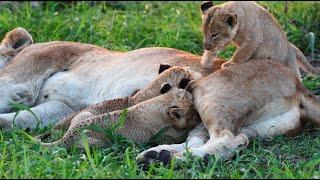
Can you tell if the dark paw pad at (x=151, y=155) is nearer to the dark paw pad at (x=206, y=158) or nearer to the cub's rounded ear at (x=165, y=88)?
the dark paw pad at (x=206, y=158)

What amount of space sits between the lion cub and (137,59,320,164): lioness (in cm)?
22

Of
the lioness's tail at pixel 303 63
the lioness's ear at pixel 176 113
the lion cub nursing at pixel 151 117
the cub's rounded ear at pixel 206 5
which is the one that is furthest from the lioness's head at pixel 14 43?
the lioness's tail at pixel 303 63

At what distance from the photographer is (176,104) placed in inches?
230

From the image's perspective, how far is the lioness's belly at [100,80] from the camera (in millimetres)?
6695

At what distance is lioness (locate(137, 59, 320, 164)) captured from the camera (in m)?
5.59

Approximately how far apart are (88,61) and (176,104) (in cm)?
149

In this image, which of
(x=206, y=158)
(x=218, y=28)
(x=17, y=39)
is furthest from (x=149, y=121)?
(x=17, y=39)

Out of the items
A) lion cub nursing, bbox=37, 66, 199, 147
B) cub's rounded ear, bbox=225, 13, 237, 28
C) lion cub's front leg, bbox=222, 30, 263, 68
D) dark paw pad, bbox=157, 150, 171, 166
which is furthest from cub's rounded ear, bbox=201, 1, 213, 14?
dark paw pad, bbox=157, 150, 171, 166

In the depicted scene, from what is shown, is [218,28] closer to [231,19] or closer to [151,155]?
[231,19]

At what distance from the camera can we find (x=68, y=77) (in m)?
7.00

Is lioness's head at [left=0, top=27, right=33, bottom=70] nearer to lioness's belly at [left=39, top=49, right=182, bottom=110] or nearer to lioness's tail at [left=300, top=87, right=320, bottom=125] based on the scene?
lioness's belly at [left=39, top=49, right=182, bottom=110]

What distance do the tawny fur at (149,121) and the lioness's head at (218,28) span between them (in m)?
0.61

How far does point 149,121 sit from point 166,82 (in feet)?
1.29

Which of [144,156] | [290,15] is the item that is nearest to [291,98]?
[144,156]
